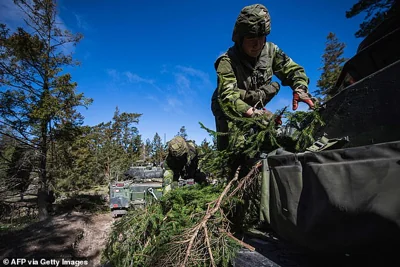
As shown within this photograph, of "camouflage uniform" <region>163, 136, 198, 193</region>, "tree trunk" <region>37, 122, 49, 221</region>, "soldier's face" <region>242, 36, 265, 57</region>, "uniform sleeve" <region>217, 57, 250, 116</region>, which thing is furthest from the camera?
"tree trunk" <region>37, 122, 49, 221</region>

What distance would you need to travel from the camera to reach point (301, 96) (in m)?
2.57

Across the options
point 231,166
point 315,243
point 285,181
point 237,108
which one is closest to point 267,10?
point 237,108

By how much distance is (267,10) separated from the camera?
2580 millimetres

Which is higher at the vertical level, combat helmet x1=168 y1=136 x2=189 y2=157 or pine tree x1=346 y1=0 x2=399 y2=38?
pine tree x1=346 y1=0 x2=399 y2=38

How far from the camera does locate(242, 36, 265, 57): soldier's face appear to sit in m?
2.71

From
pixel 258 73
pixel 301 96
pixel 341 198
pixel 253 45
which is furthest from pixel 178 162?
pixel 341 198

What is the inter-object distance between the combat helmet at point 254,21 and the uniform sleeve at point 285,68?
1.99 feet

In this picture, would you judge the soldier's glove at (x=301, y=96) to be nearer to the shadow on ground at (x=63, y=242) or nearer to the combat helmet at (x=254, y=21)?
the combat helmet at (x=254, y=21)

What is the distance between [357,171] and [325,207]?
229 mm

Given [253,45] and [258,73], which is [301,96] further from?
[253,45]

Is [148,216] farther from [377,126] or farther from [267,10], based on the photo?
[267,10]

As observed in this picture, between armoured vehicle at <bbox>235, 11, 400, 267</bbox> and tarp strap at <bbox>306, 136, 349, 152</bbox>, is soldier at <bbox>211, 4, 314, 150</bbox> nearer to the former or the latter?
armoured vehicle at <bbox>235, 11, 400, 267</bbox>

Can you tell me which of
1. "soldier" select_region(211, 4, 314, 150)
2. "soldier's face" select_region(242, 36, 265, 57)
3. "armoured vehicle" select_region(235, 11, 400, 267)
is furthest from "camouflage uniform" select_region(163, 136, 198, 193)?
"armoured vehicle" select_region(235, 11, 400, 267)

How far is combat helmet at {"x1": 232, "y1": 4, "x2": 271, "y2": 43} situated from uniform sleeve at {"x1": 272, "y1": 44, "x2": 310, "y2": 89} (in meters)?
0.61
